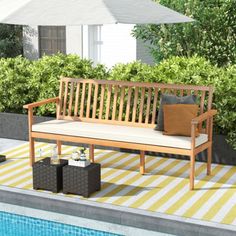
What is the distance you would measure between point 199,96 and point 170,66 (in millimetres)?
704

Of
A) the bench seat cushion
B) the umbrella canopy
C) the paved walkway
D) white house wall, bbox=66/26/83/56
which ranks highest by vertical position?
the umbrella canopy

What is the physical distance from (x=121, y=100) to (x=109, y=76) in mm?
1106

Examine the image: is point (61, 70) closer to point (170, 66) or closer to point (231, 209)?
point (170, 66)

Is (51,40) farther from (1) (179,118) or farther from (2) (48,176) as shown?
(2) (48,176)

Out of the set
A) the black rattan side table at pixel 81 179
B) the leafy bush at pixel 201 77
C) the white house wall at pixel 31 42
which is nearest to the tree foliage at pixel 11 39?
the white house wall at pixel 31 42

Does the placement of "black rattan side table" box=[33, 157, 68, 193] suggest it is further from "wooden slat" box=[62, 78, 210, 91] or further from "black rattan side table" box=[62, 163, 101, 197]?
"wooden slat" box=[62, 78, 210, 91]

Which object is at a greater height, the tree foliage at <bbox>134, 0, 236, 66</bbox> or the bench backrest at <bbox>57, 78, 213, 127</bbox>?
the tree foliage at <bbox>134, 0, 236, 66</bbox>

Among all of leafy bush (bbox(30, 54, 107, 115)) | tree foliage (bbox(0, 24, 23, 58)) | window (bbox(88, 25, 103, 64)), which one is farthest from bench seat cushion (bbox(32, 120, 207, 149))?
tree foliage (bbox(0, 24, 23, 58))

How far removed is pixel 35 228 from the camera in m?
6.23

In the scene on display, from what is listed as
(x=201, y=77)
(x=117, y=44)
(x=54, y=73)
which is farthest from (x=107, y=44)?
(x=201, y=77)

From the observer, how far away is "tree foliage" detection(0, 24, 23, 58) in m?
16.4

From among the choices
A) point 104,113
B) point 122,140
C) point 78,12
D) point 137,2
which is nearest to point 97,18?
point 78,12

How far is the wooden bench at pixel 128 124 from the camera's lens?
22.1ft

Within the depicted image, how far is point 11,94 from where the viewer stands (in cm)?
916
